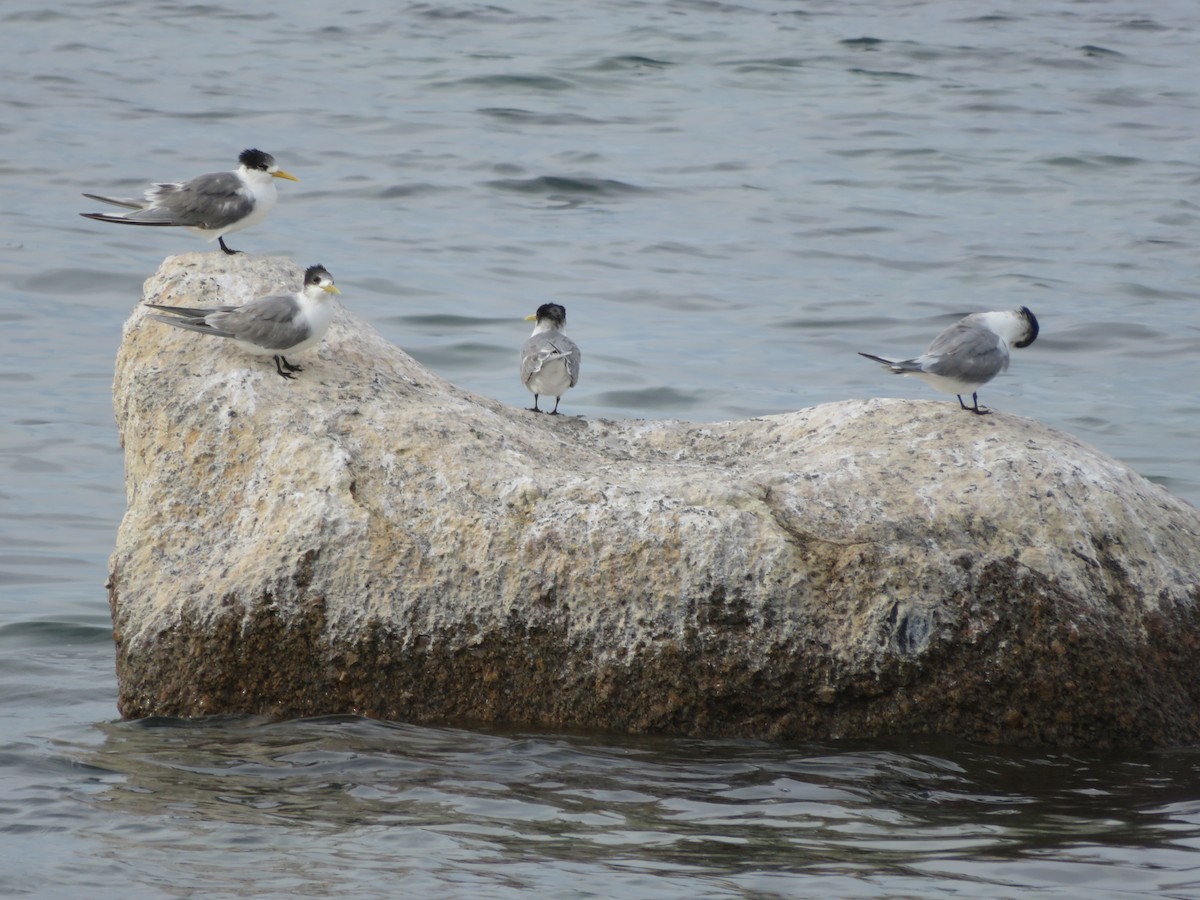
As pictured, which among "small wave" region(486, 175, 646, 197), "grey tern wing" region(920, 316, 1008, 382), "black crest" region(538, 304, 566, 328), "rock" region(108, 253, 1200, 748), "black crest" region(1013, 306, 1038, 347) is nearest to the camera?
"rock" region(108, 253, 1200, 748)

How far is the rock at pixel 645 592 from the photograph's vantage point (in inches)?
→ 234

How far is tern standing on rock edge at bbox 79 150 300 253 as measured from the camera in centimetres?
755

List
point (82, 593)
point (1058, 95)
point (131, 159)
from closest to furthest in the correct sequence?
point (82, 593) → point (131, 159) → point (1058, 95)

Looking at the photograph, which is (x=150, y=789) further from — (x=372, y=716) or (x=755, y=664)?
(x=755, y=664)

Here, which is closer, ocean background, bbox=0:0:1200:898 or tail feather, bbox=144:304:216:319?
ocean background, bbox=0:0:1200:898

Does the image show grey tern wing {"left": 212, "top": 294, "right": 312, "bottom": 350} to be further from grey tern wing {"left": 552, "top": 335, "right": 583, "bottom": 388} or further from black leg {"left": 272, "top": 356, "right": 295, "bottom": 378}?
grey tern wing {"left": 552, "top": 335, "right": 583, "bottom": 388}

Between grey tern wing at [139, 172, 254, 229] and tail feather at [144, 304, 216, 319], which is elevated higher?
grey tern wing at [139, 172, 254, 229]

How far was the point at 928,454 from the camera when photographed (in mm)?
6539

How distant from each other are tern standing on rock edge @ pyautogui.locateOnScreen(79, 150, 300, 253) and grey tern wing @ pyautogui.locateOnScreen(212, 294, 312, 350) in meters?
1.14

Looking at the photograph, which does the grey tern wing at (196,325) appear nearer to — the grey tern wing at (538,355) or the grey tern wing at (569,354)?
the grey tern wing at (538,355)

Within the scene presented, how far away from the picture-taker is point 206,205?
755 cm

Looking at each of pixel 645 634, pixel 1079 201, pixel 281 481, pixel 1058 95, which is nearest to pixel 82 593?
pixel 281 481

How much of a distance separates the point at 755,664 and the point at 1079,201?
14.2 m

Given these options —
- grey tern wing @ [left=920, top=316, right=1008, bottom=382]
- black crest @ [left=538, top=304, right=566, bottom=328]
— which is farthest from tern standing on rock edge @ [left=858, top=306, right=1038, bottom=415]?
black crest @ [left=538, top=304, right=566, bottom=328]
